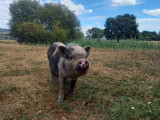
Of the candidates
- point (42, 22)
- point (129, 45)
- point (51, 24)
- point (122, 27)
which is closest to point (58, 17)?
point (51, 24)

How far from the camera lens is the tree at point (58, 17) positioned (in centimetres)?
2898

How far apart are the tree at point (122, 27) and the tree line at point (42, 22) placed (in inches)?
308

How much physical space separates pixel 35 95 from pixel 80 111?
50.7 inches

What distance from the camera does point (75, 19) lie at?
31188 mm

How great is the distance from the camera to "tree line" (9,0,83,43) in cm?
2583

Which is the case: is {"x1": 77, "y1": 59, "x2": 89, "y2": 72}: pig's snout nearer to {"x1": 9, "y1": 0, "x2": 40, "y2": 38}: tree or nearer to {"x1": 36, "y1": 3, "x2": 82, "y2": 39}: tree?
{"x1": 36, "y1": 3, "x2": 82, "y2": 39}: tree

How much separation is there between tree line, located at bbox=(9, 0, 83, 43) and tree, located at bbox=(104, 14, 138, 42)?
7825 mm

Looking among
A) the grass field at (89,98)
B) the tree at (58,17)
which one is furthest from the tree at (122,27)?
the grass field at (89,98)

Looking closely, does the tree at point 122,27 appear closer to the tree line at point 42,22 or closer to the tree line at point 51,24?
the tree line at point 51,24

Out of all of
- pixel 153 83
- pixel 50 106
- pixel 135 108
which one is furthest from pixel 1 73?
pixel 153 83

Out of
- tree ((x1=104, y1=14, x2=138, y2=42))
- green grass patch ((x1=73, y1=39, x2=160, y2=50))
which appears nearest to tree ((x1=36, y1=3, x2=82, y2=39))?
tree ((x1=104, y1=14, x2=138, y2=42))

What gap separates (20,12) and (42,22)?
6.45 meters

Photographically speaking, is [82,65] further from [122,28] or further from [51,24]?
[122,28]

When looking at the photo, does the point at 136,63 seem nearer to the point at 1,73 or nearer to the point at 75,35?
the point at 1,73
